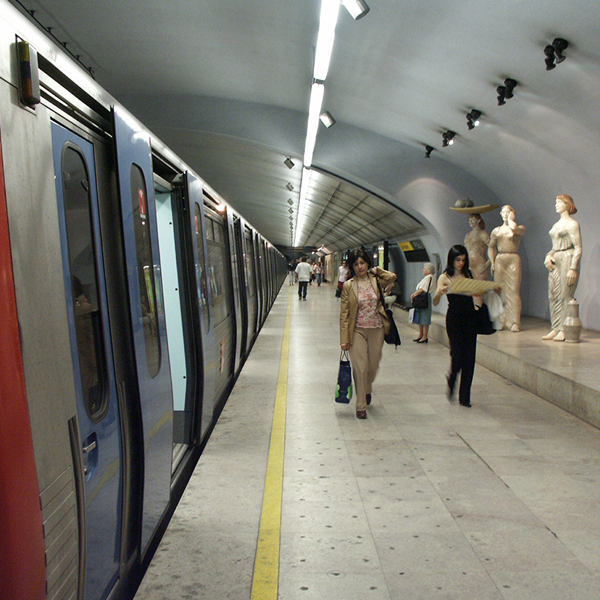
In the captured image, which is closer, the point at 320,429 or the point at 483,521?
the point at 483,521

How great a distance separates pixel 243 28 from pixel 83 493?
834 cm

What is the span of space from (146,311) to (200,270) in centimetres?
207

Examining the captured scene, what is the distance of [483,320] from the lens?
6535 mm

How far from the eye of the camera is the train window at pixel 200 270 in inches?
194

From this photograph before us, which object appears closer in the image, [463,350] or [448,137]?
[463,350]

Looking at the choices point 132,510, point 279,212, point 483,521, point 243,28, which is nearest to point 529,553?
point 483,521

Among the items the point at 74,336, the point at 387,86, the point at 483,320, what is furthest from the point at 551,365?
the point at 74,336

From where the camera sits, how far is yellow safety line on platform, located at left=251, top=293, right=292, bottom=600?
9.84 feet

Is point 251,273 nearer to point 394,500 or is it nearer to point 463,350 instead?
point 463,350

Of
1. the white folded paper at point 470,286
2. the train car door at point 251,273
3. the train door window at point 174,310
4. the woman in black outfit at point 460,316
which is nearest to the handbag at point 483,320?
the woman in black outfit at point 460,316

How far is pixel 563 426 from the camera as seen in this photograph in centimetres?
601

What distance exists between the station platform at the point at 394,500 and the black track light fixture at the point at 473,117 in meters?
4.30

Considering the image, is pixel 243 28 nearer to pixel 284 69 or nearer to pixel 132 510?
pixel 284 69

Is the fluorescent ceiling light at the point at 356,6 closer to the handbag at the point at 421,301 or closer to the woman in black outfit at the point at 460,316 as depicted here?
the woman in black outfit at the point at 460,316
